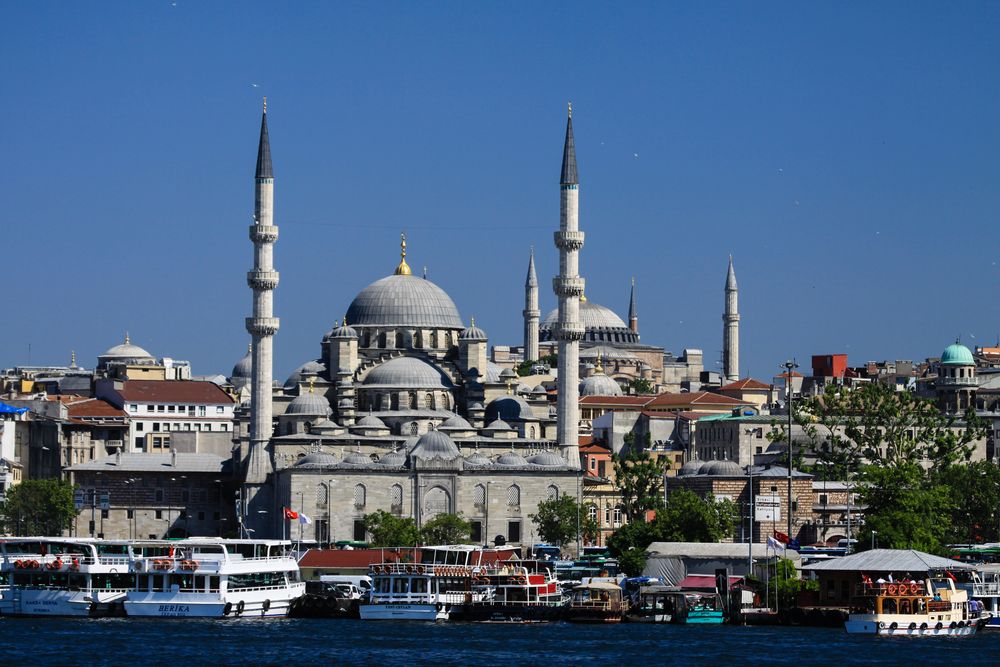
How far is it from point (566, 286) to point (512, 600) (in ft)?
103

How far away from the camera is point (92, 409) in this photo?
125 meters

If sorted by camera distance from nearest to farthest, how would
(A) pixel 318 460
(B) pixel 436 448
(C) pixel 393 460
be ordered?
(A) pixel 318 460 → (C) pixel 393 460 → (B) pixel 436 448

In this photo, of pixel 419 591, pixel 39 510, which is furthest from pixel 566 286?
pixel 419 591

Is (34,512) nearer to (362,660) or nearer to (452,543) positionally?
(452,543)

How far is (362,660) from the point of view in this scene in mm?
62094

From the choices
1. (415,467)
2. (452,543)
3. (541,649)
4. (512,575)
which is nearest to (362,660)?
(541,649)

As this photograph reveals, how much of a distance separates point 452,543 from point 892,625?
1136 inches

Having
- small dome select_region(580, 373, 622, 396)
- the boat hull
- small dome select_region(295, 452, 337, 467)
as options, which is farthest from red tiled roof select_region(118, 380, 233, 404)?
the boat hull

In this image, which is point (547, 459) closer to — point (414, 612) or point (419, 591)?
point (419, 591)

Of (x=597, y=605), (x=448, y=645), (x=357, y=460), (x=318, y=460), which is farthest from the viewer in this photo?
(x=357, y=460)

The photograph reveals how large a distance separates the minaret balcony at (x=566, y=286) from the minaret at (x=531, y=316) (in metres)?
46.4

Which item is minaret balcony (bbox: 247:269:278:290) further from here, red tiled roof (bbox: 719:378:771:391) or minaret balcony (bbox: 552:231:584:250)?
red tiled roof (bbox: 719:378:771:391)

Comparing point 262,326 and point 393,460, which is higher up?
point 262,326

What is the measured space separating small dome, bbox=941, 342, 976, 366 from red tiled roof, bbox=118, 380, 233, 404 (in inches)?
→ 1538
